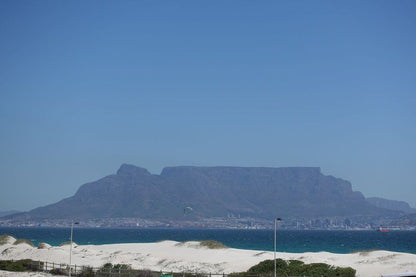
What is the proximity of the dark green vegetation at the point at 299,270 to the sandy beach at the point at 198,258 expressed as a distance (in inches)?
147

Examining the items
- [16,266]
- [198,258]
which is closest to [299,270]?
[198,258]

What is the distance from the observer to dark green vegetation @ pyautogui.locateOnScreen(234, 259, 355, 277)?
5256 centimetres

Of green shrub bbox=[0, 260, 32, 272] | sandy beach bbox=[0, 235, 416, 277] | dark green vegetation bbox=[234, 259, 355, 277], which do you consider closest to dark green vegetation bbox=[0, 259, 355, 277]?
dark green vegetation bbox=[234, 259, 355, 277]

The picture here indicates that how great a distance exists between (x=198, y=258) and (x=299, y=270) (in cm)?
2366

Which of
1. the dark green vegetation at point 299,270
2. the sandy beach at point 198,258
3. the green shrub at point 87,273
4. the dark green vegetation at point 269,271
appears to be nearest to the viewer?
the dark green vegetation at point 299,270

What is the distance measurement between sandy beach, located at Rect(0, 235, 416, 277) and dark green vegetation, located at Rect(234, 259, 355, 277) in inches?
147

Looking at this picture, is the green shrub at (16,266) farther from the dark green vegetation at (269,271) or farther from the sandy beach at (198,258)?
the dark green vegetation at (269,271)

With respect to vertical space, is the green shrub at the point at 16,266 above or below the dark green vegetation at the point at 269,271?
below

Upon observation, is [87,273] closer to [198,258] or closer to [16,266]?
[16,266]

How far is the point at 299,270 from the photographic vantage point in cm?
5522

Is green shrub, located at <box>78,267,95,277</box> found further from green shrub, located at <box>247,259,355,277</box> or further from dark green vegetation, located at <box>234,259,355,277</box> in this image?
green shrub, located at <box>247,259,355,277</box>

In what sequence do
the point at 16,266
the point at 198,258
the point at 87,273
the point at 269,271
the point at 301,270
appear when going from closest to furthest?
the point at 301,270
the point at 269,271
the point at 87,273
the point at 16,266
the point at 198,258

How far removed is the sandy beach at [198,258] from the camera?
6134 cm

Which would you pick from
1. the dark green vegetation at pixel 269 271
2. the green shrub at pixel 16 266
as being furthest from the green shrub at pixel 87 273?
the green shrub at pixel 16 266
